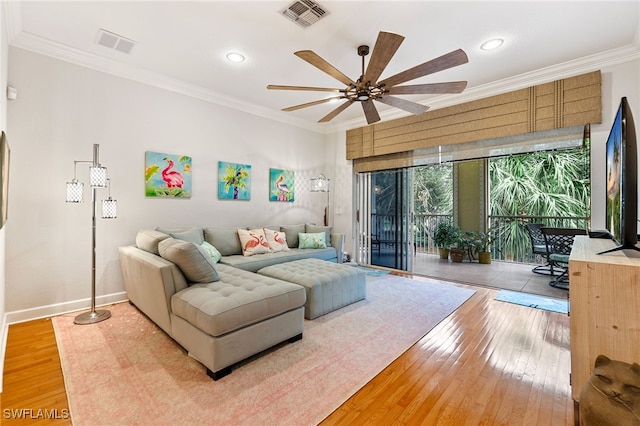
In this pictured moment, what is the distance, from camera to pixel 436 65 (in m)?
2.27

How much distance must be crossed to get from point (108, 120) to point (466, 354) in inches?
175

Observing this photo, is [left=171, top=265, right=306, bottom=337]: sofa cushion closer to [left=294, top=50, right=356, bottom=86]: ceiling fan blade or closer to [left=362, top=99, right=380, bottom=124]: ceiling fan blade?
[left=294, top=50, right=356, bottom=86]: ceiling fan blade

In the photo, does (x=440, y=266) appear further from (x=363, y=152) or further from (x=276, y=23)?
(x=276, y=23)

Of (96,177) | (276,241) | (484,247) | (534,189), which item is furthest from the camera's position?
(484,247)

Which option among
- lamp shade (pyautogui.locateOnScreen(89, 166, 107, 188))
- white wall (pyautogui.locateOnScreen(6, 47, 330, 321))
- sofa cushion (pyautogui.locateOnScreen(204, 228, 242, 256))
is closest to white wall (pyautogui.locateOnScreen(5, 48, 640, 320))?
white wall (pyautogui.locateOnScreen(6, 47, 330, 321))

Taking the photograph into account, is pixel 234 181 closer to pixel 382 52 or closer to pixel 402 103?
pixel 402 103

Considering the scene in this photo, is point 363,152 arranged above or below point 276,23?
below

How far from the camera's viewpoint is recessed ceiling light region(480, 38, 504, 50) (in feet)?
9.55

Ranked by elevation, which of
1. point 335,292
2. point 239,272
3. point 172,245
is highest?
point 172,245

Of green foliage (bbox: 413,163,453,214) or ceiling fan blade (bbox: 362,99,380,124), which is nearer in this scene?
ceiling fan blade (bbox: 362,99,380,124)


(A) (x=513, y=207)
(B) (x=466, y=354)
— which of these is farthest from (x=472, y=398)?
(A) (x=513, y=207)

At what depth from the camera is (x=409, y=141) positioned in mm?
4727

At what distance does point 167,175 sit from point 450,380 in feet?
12.7

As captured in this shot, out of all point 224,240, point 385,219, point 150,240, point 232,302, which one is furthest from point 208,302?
point 385,219
